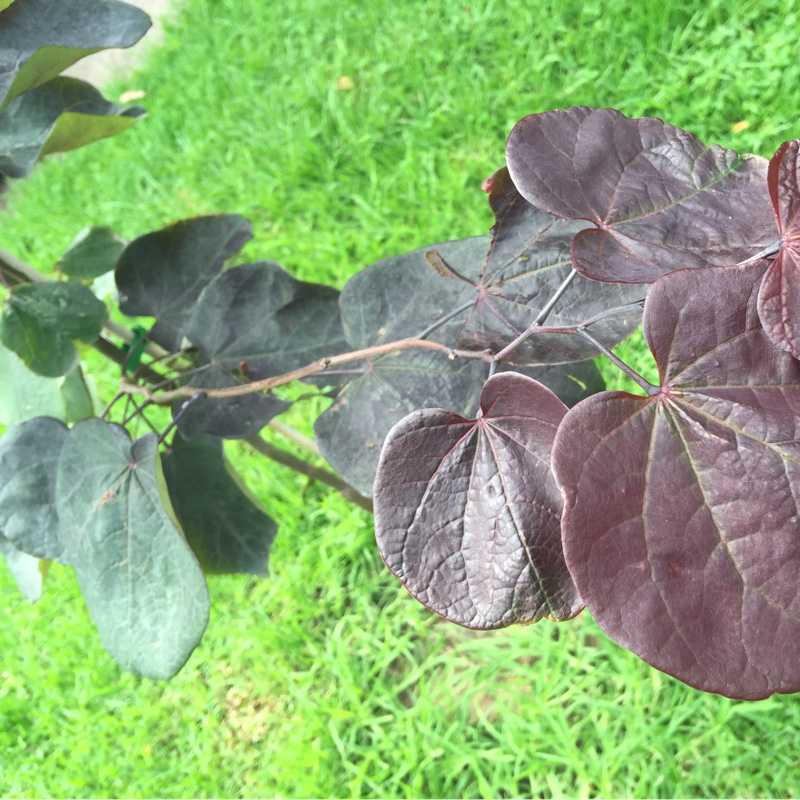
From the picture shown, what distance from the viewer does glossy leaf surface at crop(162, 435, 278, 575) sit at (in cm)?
101

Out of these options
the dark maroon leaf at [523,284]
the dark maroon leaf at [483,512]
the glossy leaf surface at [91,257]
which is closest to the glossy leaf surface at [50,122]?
the glossy leaf surface at [91,257]

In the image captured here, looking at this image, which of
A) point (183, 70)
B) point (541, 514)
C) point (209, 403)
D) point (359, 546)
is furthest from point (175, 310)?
point (183, 70)

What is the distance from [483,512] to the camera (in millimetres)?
546

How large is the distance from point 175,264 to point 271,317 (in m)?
0.18

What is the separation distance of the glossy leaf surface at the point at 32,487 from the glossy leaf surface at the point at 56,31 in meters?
0.42

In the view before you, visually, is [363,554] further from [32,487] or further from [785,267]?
[785,267]

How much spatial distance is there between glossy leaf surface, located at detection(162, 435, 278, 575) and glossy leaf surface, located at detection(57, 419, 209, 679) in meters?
0.17

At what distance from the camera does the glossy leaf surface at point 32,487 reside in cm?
91

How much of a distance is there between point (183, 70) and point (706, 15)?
2.03 metres

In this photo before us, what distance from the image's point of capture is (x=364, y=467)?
2.58 ft

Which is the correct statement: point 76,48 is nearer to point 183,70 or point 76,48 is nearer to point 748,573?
point 748,573

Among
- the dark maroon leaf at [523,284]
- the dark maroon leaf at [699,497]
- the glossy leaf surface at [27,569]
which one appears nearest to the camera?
the dark maroon leaf at [699,497]

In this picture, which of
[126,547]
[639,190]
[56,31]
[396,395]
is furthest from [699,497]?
Result: [56,31]

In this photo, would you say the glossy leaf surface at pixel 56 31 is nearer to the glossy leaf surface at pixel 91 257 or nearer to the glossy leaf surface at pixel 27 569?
the glossy leaf surface at pixel 91 257
